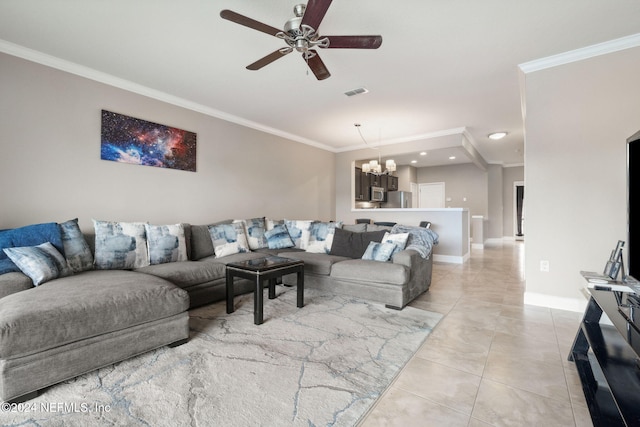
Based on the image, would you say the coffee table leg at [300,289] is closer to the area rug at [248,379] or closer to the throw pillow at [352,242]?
the area rug at [248,379]

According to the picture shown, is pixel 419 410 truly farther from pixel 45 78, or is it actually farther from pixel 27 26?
pixel 45 78

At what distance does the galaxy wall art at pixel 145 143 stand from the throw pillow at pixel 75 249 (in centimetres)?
98

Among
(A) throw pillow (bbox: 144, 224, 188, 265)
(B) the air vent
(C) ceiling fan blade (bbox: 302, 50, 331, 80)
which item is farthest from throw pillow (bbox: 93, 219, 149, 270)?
(B) the air vent

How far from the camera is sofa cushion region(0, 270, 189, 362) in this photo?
147 cm

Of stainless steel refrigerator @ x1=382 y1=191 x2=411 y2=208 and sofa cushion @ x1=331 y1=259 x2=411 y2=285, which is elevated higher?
stainless steel refrigerator @ x1=382 y1=191 x2=411 y2=208

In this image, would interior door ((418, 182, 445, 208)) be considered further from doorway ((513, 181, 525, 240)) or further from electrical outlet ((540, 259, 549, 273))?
electrical outlet ((540, 259, 549, 273))

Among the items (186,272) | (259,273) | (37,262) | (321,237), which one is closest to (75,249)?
(37,262)

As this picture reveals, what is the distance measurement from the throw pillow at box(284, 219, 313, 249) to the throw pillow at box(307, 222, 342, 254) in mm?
68

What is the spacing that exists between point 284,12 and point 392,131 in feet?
11.9

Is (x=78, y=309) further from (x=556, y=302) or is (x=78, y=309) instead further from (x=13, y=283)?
(x=556, y=302)

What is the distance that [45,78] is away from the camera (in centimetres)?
290

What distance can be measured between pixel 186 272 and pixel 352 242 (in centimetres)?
201

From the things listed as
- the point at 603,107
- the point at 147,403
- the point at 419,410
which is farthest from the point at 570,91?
the point at 147,403

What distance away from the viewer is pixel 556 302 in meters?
2.96
